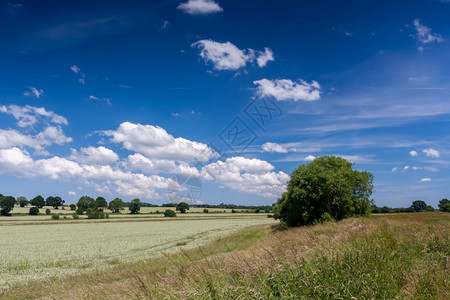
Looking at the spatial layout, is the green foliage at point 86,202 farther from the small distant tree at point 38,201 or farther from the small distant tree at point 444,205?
the small distant tree at point 444,205

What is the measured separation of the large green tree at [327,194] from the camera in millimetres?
39281

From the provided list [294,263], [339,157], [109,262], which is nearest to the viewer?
[294,263]

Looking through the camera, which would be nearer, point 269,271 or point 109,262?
point 269,271

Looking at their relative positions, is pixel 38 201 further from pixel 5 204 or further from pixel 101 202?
pixel 5 204

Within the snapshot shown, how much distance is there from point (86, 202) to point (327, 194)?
14225cm

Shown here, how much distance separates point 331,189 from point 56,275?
3516 cm

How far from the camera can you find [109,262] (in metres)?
23.1

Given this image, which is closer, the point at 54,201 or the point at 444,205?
the point at 444,205

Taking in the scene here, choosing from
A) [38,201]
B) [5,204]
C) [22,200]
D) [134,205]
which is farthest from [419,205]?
[22,200]

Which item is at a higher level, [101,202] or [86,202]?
[86,202]

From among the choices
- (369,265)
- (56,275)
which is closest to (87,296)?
(369,265)

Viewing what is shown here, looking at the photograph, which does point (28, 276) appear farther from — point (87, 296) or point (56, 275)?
point (87, 296)

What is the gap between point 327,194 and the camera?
39.8 m

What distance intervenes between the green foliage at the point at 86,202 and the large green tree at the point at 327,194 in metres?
134
